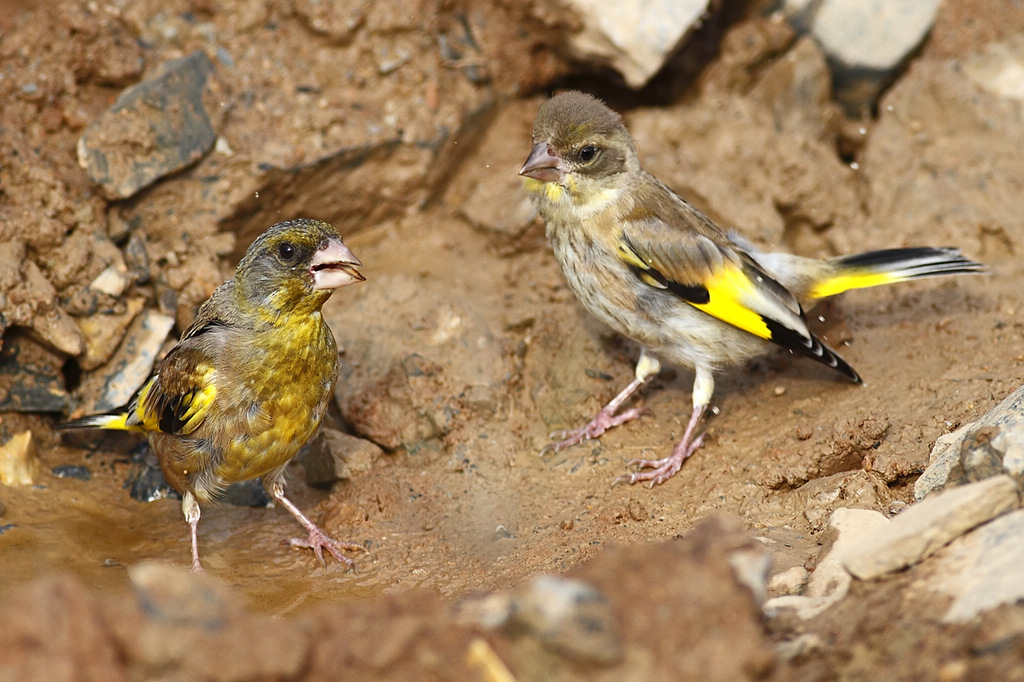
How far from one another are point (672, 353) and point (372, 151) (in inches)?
94.2

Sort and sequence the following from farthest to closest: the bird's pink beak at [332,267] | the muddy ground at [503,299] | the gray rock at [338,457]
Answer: the gray rock at [338,457] < the muddy ground at [503,299] < the bird's pink beak at [332,267]

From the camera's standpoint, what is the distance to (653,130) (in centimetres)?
655

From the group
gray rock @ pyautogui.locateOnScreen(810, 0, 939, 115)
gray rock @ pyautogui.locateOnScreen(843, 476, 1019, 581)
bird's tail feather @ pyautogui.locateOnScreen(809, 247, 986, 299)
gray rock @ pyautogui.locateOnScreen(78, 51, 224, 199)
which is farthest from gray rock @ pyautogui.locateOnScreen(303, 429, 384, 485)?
gray rock @ pyautogui.locateOnScreen(810, 0, 939, 115)

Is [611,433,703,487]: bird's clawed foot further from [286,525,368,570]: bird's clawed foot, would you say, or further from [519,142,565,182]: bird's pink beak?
[519,142,565,182]: bird's pink beak

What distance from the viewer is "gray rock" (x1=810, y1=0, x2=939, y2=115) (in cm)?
667

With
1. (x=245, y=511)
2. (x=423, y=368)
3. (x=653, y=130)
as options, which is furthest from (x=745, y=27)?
(x=245, y=511)

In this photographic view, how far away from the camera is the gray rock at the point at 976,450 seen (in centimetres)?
317

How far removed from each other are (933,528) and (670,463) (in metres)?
2.20

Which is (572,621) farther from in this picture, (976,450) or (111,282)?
(111,282)

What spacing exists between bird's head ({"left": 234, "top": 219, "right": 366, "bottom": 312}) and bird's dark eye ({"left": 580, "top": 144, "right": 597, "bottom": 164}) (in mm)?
1350

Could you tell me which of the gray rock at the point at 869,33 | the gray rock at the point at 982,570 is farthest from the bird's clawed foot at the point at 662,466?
the gray rock at the point at 869,33

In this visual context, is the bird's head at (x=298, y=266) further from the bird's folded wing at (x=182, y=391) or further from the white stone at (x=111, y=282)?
the white stone at (x=111, y=282)

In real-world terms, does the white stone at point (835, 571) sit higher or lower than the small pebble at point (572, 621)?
lower

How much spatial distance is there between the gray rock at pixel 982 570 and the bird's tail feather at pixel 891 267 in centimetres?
256
